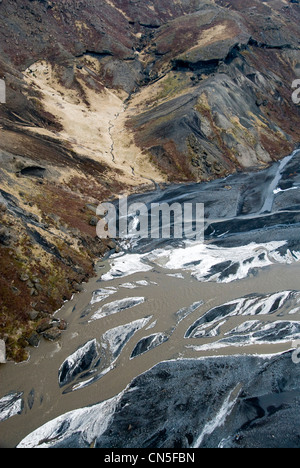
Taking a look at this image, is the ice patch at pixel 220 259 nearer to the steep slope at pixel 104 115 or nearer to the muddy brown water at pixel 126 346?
the muddy brown water at pixel 126 346

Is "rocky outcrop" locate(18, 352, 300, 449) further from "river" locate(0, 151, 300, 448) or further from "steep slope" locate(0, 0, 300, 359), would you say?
"steep slope" locate(0, 0, 300, 359)

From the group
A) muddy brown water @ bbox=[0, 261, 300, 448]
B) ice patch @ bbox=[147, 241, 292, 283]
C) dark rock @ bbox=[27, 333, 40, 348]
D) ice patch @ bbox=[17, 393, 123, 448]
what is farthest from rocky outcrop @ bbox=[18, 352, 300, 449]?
ice patch @ bbox=[147, 241, 292, 283]

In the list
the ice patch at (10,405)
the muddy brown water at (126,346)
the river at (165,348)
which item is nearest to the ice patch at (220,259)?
the river at (165,348)

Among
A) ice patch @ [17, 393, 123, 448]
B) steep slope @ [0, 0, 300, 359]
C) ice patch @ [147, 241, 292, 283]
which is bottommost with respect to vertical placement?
ice patch @ [17, 393, 123, 448]

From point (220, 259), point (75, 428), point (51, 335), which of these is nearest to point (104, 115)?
point (220, 259)

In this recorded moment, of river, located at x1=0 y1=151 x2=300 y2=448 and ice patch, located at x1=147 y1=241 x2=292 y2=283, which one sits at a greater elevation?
ice patch, located at x1=147 y1=241 x2=292 y2=283

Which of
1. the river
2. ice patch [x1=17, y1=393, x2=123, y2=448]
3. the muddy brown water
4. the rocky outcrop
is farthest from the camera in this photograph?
the muddy brown water
